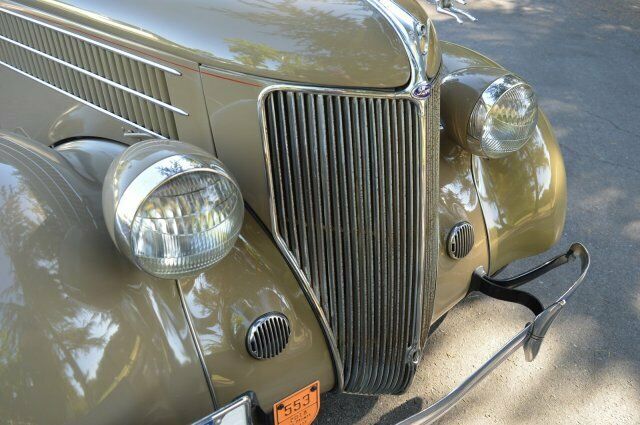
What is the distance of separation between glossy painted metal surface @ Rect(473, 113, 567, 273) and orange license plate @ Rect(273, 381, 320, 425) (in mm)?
867

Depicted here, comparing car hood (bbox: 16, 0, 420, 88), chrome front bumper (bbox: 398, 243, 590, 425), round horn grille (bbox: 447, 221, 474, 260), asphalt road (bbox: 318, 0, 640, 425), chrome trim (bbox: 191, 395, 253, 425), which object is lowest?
asphalt road (bbox: 318, 0, 640, 425)

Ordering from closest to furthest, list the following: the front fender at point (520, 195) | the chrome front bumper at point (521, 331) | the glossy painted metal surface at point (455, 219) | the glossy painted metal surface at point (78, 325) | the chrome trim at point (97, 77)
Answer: the glossy painted metal surface at point (78, 325)
the chrome front bumper at point (521, 331)
the chrome trim at point (97, 77)
the glossy painted metal surface at point (455, 219)
the front fender at point (520, 195)

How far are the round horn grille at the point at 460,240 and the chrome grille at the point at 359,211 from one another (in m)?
0.11

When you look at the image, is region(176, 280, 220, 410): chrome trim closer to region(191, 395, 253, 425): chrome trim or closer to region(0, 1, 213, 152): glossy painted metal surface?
A: region(191, 395, 253, 425): chrome trim

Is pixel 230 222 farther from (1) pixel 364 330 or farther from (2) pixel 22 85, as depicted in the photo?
(2) pixel 22 85

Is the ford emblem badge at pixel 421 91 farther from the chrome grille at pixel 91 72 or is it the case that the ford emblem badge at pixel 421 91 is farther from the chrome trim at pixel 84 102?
the chrome trim at pixel 84 102

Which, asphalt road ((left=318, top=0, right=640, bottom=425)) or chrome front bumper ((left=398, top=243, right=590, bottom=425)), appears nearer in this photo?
chrome front bumper ((left=398, top=243, right=590, bottom=425))

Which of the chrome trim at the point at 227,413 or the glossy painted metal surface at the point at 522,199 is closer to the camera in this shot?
the chrome trim at the point at 227,413

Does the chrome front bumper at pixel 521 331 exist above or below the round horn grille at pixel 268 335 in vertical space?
below

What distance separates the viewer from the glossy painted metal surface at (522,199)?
88.6 inches

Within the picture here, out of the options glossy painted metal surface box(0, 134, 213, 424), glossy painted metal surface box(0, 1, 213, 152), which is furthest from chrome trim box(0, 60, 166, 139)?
glossy painted metal surface box(0, 134, 213, 424)

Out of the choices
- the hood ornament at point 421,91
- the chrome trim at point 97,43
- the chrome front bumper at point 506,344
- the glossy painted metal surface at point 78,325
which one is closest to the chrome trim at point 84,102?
the chrome trim at point 97,43

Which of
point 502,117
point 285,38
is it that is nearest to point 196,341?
point 285,38

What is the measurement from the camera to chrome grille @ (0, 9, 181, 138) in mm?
1900
